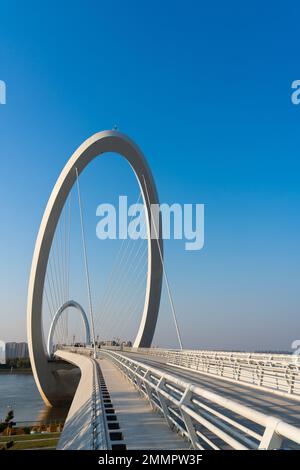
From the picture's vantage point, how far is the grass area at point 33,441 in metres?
19.1

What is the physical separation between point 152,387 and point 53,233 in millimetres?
23571

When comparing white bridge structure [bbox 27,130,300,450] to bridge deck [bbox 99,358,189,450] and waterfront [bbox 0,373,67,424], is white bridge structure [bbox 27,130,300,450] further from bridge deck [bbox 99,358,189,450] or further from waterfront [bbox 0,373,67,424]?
waterfront [bbox 0,373,67,424]

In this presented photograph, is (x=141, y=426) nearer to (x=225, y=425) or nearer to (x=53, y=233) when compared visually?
(x=225, y=425)

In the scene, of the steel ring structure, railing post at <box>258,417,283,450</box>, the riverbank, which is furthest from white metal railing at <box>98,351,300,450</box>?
the riverbank

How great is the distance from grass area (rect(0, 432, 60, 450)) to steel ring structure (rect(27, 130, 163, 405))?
8.37 meters

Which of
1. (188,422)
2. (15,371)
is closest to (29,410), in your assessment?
(188,422)

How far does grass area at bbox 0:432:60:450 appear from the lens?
19.1 meters

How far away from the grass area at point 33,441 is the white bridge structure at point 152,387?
3.71m

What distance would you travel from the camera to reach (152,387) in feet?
21.6

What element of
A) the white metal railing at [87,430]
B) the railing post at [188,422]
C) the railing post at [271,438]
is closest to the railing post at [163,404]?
the white metal railing at [87,430]

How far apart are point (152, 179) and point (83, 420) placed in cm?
2756
